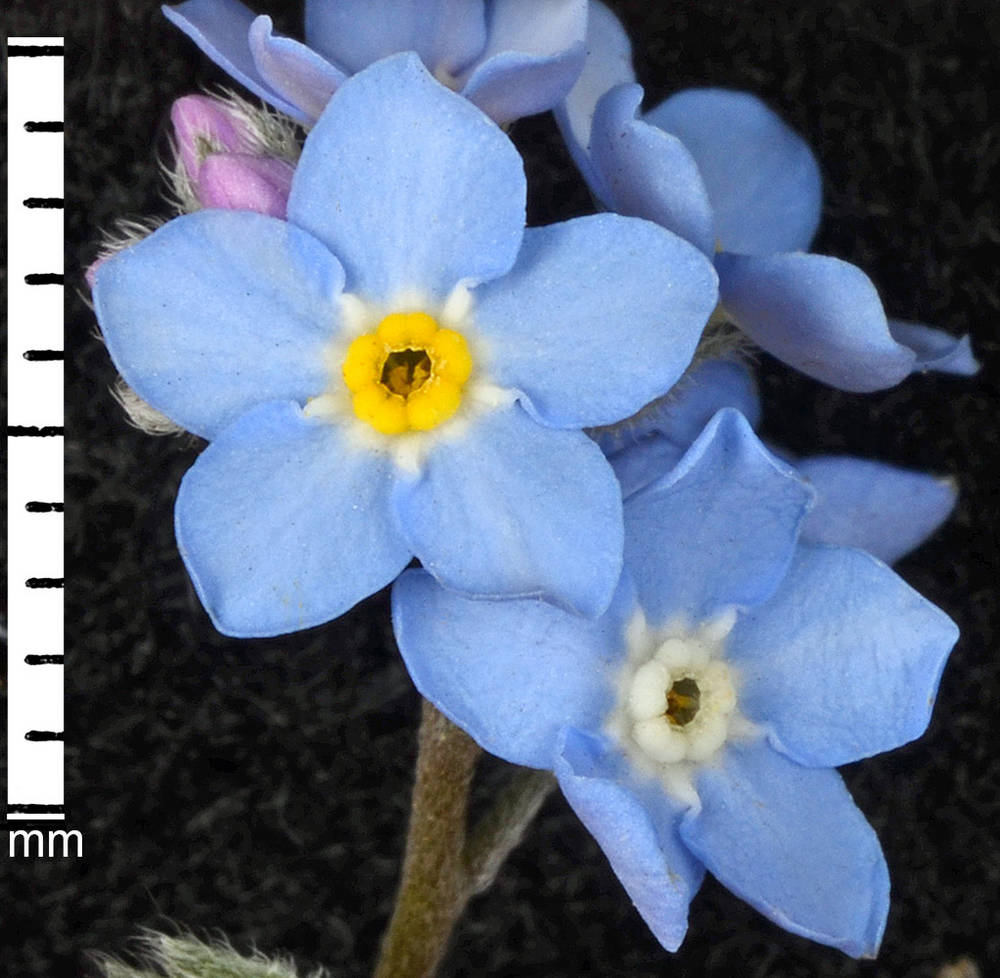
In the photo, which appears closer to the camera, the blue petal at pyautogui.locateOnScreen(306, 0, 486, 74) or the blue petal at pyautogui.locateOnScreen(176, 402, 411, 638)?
the blue petal at pyautogui.locateOnScreen(176, 402, 411, 638)

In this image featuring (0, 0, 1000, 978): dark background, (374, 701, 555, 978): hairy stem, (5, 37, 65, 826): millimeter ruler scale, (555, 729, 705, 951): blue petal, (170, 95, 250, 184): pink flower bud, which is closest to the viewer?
(555, 729, 705, 951): blue petal

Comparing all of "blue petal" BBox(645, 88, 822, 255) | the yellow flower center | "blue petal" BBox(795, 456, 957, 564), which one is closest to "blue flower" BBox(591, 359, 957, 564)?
"blue petal" BBox(795, 456, 957, 564)

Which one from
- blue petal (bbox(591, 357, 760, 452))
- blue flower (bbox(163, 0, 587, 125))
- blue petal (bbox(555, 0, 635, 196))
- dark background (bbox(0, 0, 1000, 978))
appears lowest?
dark background (bbox(0, 0, 1000, 978))

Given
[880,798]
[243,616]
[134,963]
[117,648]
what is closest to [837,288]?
[243,616]

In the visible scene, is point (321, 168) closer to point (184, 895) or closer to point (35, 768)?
point (35, 768)

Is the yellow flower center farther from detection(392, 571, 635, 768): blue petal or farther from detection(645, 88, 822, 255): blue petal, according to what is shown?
detection(645, 88, 822, 255): blue petal

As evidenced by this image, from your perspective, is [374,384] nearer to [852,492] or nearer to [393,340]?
[393,340]

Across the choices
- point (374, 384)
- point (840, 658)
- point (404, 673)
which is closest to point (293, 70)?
point (374, 384)
